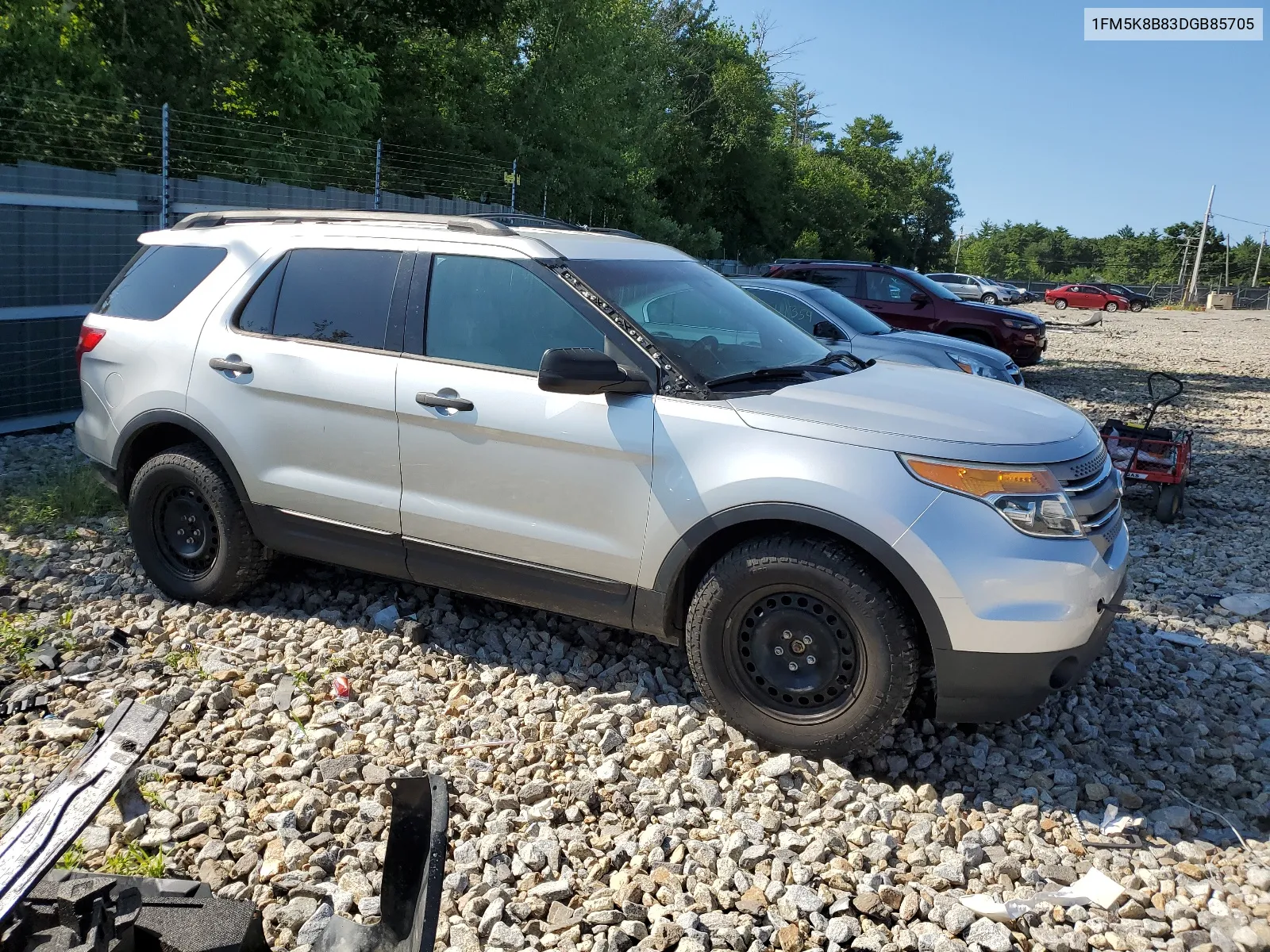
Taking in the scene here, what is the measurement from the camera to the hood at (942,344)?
34.6 ft

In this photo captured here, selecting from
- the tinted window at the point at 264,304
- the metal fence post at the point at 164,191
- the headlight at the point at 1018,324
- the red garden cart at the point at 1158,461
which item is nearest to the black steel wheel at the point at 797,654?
the tinted window at the point at 264,304

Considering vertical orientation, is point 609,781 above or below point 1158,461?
below

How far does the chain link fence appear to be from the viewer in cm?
870

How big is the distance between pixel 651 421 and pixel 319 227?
2.10 metres

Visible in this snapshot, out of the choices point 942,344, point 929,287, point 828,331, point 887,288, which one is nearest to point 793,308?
point 828,331

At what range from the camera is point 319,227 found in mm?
4898

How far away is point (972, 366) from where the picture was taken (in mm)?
10523

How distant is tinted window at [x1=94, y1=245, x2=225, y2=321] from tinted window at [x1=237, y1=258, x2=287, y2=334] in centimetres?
35

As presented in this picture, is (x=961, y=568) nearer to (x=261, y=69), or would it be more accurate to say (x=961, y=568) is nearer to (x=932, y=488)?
(x=932, y=488)

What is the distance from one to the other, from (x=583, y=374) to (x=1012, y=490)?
1.58 m

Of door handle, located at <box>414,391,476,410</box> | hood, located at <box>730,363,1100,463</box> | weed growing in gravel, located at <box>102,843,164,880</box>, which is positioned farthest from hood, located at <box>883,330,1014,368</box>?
weed growing in gravel, located at <box>102,843,164,880</box>

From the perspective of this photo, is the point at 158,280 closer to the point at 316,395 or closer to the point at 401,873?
the point at 316,395

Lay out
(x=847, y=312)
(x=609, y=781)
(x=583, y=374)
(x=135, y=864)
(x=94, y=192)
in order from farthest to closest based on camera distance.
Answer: (x=847, y=312) < (x=94, y=192) < (x=583, y=374) < (x=609, y=781) < (x=135, y=864)

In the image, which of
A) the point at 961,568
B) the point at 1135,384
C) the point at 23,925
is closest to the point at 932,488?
the point at 961,568
